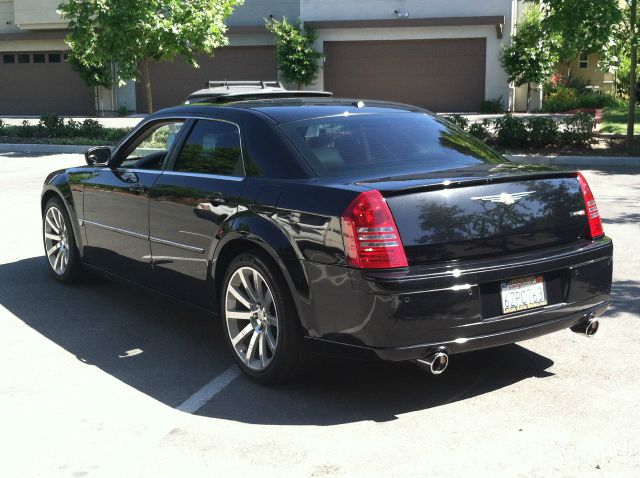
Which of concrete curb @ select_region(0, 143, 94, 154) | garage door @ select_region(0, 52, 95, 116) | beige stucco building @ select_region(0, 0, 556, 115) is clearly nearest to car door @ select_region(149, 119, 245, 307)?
concrete curb @ select_region(0, 143, 94, 154)

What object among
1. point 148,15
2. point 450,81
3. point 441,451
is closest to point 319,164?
point 441,451

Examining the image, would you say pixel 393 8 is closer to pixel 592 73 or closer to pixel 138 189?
pixel 592 73

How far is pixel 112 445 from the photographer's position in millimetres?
4297

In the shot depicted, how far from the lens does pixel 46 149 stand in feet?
72.3

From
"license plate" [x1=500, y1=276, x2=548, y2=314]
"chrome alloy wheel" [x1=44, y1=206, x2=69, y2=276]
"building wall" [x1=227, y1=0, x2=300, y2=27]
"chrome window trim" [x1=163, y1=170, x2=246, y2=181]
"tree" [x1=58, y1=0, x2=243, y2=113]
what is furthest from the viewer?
"building wall" [x1=227, y1=0, x2=300, y2=27]

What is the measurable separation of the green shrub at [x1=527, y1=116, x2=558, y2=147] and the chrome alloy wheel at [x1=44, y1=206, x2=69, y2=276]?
40.4 feet

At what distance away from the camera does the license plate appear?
4.61 meters

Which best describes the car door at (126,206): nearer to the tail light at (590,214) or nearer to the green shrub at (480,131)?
the tail light at (590,214)

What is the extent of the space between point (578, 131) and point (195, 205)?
45.0 feet

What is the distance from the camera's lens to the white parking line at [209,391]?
189 inches

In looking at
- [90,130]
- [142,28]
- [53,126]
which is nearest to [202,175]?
[142,28]

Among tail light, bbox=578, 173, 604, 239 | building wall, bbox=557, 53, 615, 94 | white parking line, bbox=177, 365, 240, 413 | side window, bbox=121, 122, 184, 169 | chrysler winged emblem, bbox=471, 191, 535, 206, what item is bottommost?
white parking line, bbox=177, 365, 240, 413

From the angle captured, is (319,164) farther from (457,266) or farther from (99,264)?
(99,264)

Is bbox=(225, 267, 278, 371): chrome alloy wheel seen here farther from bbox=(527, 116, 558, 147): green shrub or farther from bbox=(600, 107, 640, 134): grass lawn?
bbox=(600, 107, 640, 134): grass lawn
